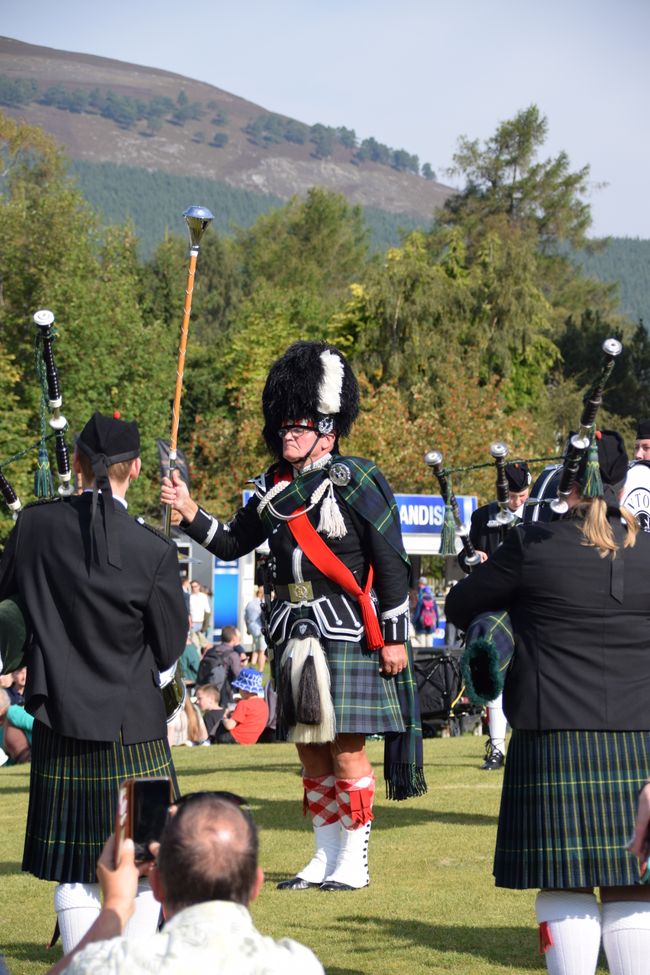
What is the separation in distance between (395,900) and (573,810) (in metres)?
2.10

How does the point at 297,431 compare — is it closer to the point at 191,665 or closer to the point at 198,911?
the point at 198,911

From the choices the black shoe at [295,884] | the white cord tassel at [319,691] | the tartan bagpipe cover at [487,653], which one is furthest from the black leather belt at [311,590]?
the tartan bagpipe cover at [487,653]

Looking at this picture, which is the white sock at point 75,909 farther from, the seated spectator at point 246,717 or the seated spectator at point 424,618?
the seated spectator at point 424,618

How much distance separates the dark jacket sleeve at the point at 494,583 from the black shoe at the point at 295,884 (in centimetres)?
236

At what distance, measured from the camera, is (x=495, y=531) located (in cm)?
845

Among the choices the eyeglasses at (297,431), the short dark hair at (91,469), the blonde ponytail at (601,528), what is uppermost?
the eyeglasses at (297,431)

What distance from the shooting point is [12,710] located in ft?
39.1

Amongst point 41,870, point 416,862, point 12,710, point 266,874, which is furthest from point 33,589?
point 12,710

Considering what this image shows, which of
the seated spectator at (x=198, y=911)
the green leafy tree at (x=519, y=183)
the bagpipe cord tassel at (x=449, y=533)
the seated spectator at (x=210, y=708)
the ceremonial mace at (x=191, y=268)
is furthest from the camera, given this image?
the green leafy tree at (x=519, y=183)

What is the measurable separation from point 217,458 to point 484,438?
9.84 m

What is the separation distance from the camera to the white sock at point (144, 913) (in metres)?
4.45

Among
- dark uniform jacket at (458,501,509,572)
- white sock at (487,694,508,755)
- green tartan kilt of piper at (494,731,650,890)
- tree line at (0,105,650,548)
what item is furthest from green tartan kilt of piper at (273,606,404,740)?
tree line at (0,105,650,548)

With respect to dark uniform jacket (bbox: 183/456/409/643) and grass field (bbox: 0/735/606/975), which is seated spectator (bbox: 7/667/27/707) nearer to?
grass field (bbox: 0/735/606/975)

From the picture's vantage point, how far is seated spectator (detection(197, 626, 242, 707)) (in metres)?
15.8
